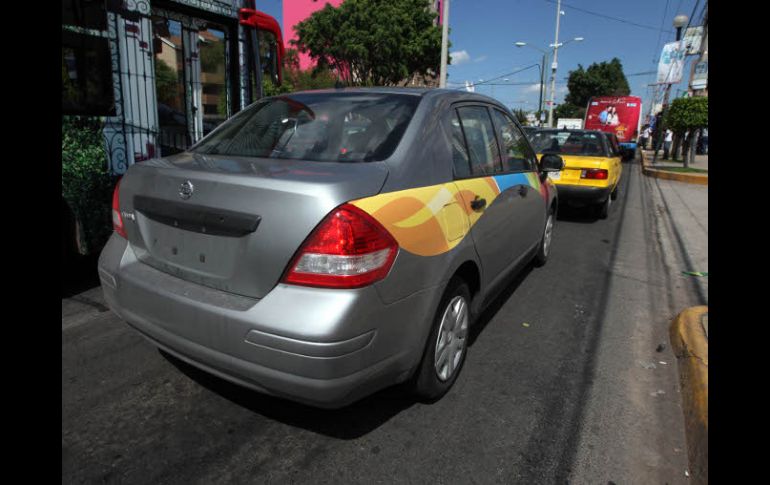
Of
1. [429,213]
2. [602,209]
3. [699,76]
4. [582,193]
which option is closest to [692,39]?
[699,76]

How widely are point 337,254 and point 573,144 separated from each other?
7.91 m

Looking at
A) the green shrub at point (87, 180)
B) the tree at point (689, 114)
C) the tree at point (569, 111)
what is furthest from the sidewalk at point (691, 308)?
the tree at point (569, 111)

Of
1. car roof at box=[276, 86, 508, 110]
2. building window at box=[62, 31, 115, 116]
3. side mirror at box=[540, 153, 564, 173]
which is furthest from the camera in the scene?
side mirror at box=[540, 153, 564, 173]

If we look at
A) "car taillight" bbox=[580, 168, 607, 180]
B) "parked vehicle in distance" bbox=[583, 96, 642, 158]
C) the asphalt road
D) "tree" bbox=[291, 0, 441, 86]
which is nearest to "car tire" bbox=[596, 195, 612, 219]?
"car taillight" bbox=[580, 168, 607, 180]

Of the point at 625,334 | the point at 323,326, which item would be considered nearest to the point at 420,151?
the point at 323,326

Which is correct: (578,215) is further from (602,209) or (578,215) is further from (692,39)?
(692,39)

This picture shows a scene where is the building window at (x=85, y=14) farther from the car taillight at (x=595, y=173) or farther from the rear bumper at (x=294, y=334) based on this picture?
the car taillight at (x=595, y=173)

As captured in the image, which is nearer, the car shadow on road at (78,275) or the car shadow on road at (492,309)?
the car shadow on road at (492,309)

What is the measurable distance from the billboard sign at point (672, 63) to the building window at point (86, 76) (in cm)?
3432

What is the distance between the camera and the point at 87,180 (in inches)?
151

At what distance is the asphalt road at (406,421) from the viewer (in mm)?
2166

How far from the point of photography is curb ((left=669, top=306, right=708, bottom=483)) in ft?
7.36

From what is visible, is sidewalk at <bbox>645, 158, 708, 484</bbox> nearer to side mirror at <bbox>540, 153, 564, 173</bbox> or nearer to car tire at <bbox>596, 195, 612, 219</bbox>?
car tire at <bbox>596, 195, 612, 219</bbox>

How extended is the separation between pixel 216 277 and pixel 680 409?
2.62m
